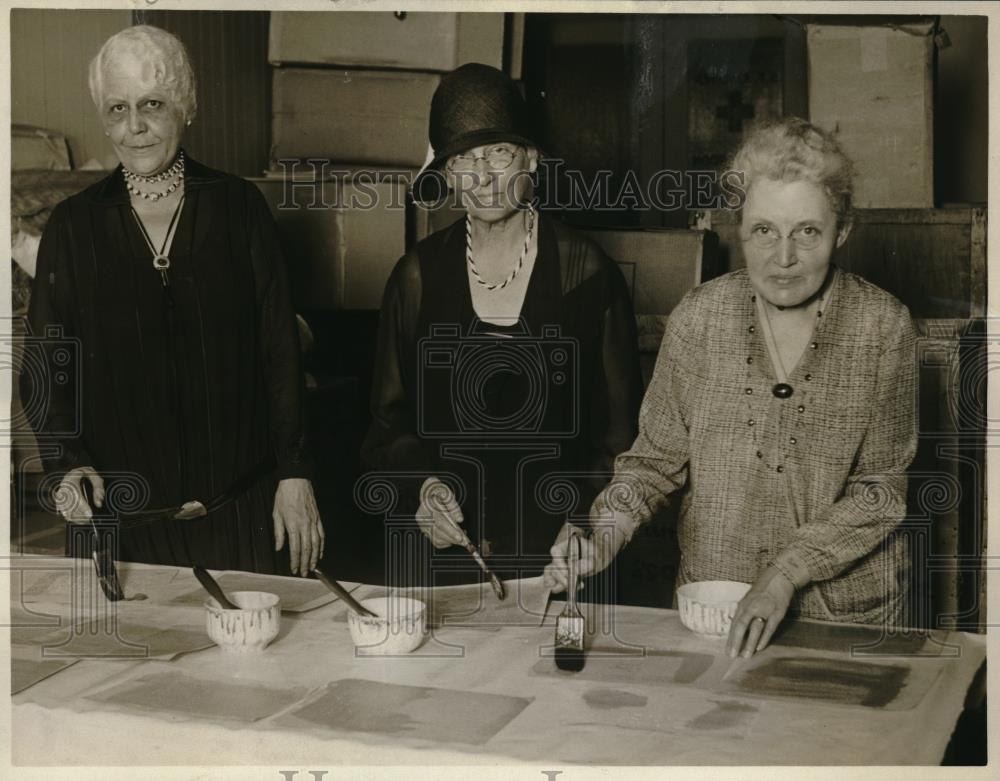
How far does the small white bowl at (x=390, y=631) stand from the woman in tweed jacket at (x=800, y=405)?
345 millimetres

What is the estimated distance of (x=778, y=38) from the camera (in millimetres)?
2328

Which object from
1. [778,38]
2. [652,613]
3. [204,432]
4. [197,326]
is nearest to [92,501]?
[204,432]

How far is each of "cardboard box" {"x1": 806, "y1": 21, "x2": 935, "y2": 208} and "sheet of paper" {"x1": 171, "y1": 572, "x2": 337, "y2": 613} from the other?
1.36 meters

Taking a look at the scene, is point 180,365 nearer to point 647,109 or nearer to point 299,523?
point 299,523

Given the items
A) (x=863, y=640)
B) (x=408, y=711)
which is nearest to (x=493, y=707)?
(x=408, y=711)

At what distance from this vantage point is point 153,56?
2.24 metres

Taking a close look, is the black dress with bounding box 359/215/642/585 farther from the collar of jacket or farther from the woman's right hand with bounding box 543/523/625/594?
the collar of jacket

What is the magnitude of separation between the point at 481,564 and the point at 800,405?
0.67 meters

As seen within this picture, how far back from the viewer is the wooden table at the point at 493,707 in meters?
1.54

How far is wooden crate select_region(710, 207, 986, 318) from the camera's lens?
228 centimetres

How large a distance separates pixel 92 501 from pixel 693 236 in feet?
4.44

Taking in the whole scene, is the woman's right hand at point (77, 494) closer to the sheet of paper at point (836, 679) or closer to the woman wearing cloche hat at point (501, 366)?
the woman wearing cloche hat at point (501, 366)

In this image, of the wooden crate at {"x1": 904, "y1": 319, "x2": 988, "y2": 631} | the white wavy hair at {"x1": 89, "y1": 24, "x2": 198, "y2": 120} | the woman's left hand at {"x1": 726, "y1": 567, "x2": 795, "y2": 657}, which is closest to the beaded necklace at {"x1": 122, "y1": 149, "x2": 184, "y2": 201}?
the white wavy hair at {"x1": 89, "y1": 24, "x2": 198, "y2": 120}

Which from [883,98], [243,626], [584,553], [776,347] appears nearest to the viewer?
[243,626]
